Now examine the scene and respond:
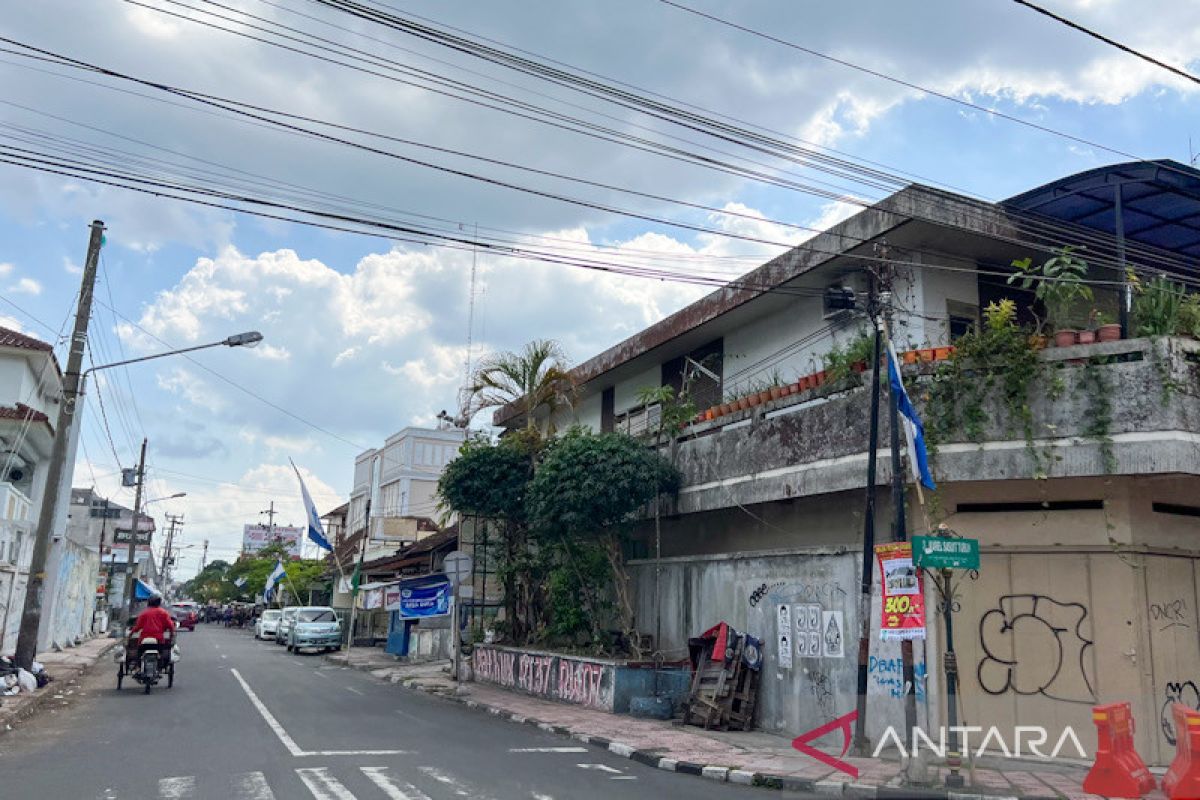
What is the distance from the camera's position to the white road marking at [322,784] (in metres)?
8.06

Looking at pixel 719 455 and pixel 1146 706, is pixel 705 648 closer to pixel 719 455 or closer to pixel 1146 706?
pixel 719 455

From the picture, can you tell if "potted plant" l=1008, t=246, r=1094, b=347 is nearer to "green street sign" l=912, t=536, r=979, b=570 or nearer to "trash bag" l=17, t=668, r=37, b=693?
"green street sign" l=912, t=536, r=979, b=570

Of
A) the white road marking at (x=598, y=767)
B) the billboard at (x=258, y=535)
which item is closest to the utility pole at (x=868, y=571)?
the white road marking at (x=598, y=767)

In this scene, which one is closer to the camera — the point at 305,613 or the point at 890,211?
the point at 890,211

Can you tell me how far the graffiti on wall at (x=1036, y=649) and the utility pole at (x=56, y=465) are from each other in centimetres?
1619

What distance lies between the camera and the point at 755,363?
19.3 meters

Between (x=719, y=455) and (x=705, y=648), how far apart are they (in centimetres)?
351

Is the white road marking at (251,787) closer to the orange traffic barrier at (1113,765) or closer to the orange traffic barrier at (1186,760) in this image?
the orange traffic barrier at (1113,765)

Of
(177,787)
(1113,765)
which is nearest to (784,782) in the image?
(1113,765)

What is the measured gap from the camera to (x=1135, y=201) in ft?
46.6

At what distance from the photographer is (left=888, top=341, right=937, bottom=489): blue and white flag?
35.2 feet

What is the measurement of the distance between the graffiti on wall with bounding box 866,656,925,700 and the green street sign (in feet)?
8.03

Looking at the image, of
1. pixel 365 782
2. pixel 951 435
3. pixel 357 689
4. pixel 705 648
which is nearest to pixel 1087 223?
pixel 951 435

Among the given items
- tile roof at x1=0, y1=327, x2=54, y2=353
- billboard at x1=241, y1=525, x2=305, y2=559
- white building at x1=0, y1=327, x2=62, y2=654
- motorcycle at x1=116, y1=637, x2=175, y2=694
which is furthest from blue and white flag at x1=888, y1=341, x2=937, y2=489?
billboard at x1=241, y1=525, x2=305, y2=559
